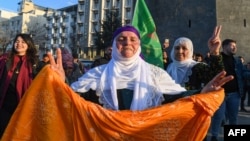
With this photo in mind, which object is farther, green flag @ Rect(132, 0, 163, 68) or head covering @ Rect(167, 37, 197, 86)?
green flag @ Rect(132, 0, 163, 68)

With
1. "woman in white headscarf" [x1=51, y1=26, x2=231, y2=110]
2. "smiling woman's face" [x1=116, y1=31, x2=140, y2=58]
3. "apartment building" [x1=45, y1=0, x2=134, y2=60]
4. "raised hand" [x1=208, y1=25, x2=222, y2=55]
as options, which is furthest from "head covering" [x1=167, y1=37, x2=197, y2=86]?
"apartment building" [x1=45, y1=0, x2=134, y2=60]

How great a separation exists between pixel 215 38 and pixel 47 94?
5.70ft

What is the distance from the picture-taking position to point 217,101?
3324 mm

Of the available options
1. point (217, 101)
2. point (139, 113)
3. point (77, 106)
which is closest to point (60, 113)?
point (77, 106)

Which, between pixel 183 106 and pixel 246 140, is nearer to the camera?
pixel 183 106

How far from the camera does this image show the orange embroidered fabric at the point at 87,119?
308 centimetres

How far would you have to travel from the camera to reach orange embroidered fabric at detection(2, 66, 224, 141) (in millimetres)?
3076

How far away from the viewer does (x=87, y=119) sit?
3.13 meters

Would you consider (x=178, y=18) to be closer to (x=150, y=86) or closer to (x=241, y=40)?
(x=241, y=40)

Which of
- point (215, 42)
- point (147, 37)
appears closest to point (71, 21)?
point (147, 37)

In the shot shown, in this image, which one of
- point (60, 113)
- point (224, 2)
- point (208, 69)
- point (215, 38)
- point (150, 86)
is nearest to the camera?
point (60, 113)

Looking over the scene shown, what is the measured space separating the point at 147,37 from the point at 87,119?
13.6ft

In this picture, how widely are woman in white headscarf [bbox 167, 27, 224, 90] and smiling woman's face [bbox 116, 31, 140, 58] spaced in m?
0.95

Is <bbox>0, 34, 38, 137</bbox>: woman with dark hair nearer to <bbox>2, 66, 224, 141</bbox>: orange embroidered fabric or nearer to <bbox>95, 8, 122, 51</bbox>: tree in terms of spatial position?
<bbox>2, 66, 224, 141</bbox>: orange embroidered fabric
